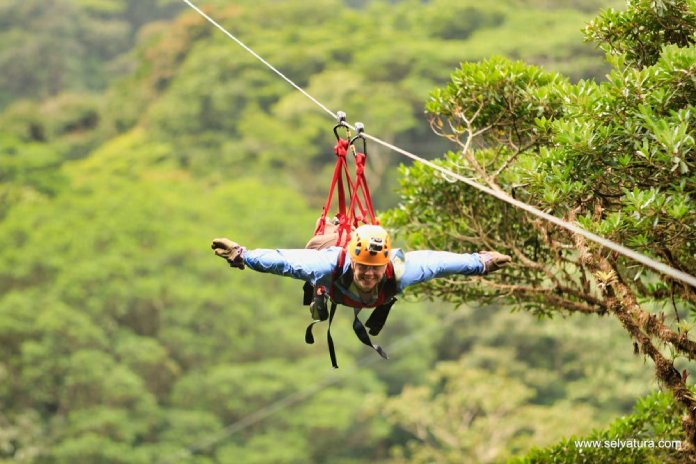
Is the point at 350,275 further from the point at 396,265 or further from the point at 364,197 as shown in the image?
the point at 364,197

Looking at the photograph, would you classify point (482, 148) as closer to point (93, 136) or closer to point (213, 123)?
point (213, 123)

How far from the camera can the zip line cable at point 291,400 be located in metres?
19.3

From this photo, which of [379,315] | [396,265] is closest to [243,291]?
[379,315]

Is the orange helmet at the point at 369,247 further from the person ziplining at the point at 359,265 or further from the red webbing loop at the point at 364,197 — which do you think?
the red webbing loop at the point at 364,197

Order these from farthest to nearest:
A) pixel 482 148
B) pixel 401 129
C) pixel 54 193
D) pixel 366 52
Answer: pixel 366 52 → pixel 401 129 → pixel 54 193 → pixel 482 148

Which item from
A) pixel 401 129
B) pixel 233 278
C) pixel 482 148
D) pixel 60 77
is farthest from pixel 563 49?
pixel 482 148

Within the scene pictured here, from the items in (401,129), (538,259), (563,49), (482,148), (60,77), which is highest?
(482,148)

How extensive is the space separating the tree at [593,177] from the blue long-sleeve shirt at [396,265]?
21.2 inches

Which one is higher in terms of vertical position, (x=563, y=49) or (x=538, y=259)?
(x=538, y=259)

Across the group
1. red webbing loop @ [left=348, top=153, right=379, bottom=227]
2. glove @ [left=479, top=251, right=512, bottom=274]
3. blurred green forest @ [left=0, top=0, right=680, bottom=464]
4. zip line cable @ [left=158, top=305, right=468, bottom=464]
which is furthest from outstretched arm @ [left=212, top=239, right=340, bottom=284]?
zip line cable @ [left=158, top=305, right=468, bottom=464]

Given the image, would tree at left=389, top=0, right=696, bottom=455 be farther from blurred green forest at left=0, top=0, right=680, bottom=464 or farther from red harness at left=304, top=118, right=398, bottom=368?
blurred green forest at left=0, top=0, right=680, bottom=464

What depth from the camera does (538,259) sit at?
5355 mm

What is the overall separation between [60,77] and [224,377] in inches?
720

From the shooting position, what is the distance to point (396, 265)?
149 inches
